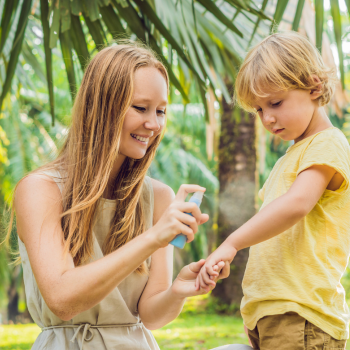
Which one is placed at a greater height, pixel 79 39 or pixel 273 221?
pixel 79 39

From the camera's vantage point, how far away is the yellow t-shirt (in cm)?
124

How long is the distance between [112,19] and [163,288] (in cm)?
148

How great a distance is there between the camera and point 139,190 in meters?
1.65

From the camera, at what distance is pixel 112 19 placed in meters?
2.31

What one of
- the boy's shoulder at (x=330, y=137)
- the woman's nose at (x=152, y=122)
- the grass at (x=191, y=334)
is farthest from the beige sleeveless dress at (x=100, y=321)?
the grass at (x=191, y=334)

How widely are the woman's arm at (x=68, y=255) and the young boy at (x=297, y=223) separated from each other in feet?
0.67

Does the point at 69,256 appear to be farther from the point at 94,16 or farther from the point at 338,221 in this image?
the point at 94,16

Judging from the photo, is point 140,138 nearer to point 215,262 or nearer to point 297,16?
point 215,262

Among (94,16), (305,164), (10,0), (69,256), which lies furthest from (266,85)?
(10,0)

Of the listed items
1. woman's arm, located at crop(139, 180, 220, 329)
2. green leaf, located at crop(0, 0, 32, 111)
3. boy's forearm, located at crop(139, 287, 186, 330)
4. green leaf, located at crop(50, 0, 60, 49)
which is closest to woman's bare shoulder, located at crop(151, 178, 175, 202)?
woman's arm, located at crop(139, 180, 220, 329)

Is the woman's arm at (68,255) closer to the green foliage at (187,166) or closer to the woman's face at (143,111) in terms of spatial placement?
the woman's face at (143,111)

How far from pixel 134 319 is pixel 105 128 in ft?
2.44

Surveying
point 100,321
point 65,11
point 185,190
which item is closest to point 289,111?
point 185,190

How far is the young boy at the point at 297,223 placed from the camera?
4.00 feet
